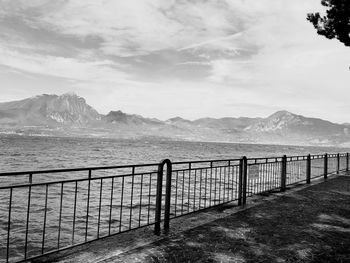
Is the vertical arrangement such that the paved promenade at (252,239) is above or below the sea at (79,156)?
above

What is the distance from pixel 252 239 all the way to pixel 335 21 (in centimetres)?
890

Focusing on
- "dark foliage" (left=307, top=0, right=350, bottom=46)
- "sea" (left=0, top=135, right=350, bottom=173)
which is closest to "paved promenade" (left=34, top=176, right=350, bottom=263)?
"dark foliage" (left=307, top=0, right=350, bottom=46)

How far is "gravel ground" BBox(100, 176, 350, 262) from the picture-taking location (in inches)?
183

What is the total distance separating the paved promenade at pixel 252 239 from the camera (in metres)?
4.64

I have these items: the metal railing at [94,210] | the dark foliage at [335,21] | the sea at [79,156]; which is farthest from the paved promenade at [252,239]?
the sea at [79,156]

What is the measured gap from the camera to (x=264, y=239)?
5535 millimetres

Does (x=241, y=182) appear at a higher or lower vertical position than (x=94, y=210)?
higher

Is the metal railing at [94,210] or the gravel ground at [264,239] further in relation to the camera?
the metal railing at [94,210]

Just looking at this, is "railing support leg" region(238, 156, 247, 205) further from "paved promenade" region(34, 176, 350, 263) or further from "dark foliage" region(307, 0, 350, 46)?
"dark foliage" region(307, 0, 350, 46)

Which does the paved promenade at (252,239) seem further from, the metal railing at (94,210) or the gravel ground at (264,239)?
the metal railing at (94,210)

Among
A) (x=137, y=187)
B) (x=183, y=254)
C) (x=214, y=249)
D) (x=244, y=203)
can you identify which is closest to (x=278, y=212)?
(x=244, y=203)

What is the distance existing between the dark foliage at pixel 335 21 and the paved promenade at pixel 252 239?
624 cm

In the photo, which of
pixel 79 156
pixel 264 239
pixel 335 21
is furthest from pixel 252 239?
pixel 79 156

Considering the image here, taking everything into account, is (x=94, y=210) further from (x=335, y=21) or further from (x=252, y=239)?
(x=335, y=21)
